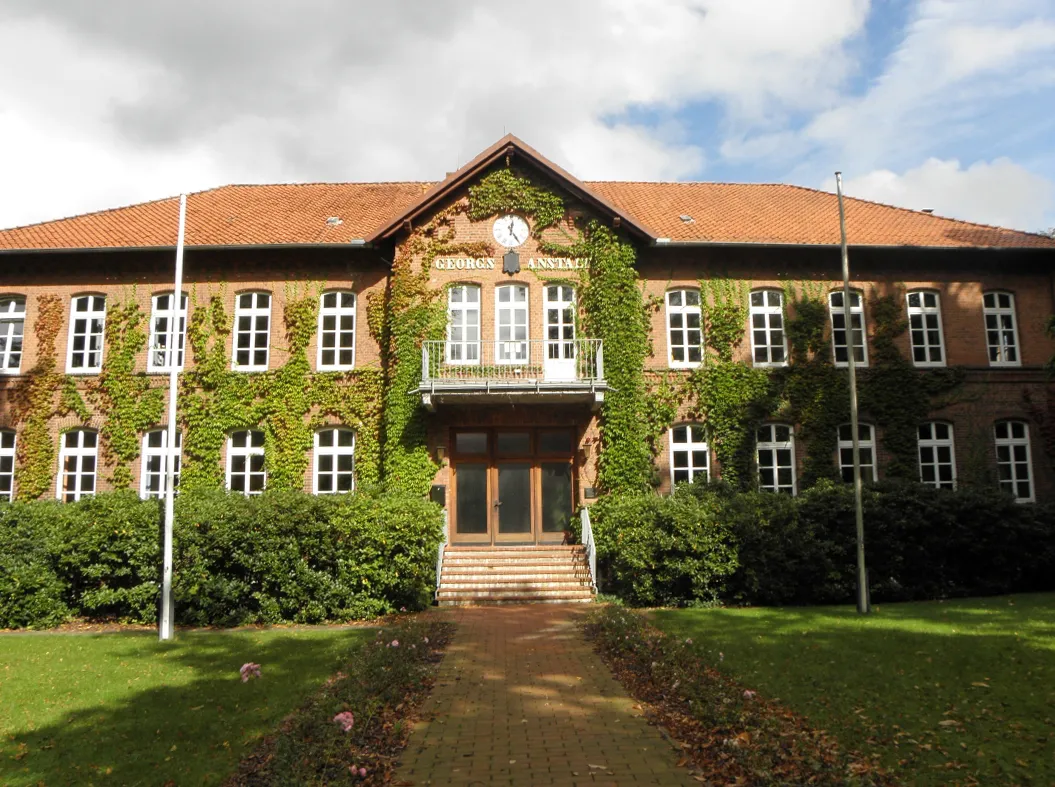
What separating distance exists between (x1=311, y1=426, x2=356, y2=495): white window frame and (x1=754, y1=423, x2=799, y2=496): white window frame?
9321 millimetres

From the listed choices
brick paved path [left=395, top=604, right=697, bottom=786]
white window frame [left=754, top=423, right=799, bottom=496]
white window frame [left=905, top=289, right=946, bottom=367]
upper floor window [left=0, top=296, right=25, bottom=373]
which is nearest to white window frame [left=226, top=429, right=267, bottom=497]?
upper floor window [left=0, top=296, right=25, bottom=373]

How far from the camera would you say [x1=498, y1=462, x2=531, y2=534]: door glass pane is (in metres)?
17.1

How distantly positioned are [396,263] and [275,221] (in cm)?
434

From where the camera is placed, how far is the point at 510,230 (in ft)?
58.7

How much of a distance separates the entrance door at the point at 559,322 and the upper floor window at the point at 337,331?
463cm

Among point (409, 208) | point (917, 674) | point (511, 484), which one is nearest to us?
point (917, 674)

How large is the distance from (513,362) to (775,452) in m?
6.50

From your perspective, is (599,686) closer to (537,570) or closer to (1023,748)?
(1023,748)

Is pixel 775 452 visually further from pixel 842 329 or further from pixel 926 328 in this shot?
pixel 926 328

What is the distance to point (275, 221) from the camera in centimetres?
1975

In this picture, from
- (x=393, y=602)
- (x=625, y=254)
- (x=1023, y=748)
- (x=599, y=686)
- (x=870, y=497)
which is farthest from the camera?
(x=625, y=254)

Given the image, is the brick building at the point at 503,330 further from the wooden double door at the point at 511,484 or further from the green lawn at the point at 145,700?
the green lawn at the point at 145,700

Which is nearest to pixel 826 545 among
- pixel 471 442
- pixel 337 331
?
pixel 471 442

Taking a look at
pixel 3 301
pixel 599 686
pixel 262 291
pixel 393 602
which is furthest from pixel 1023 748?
pixel 3 301
